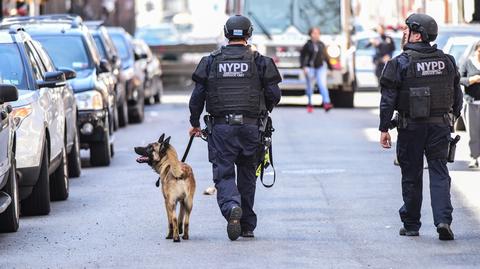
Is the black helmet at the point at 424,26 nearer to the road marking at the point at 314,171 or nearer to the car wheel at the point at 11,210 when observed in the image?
the car wheel at the point at 11,210

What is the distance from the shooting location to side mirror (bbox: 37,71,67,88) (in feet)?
47.9

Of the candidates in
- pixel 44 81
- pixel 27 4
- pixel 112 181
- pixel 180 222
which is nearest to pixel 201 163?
pixel 112 181

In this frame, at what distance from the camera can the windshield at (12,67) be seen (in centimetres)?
1449

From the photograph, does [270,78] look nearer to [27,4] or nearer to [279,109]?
[279,109]

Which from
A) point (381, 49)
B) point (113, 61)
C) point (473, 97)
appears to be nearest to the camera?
point (473, 97)

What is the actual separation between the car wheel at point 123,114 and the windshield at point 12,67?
1275 cm

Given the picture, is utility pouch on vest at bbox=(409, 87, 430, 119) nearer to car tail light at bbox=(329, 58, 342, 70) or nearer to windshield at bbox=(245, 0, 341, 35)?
car tail light at bbox=(329, 58, 342, 70)

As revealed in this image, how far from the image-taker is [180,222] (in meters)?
12.4

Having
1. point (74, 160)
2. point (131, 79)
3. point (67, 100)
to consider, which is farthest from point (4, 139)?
point (131, 79)

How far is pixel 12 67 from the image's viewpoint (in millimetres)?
14734

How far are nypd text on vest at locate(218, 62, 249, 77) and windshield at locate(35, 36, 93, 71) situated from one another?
30.8ft

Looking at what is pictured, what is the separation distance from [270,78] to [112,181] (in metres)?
5.91

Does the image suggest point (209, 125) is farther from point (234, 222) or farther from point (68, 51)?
point (68, 51)

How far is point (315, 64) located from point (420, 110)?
19867 millimetres
